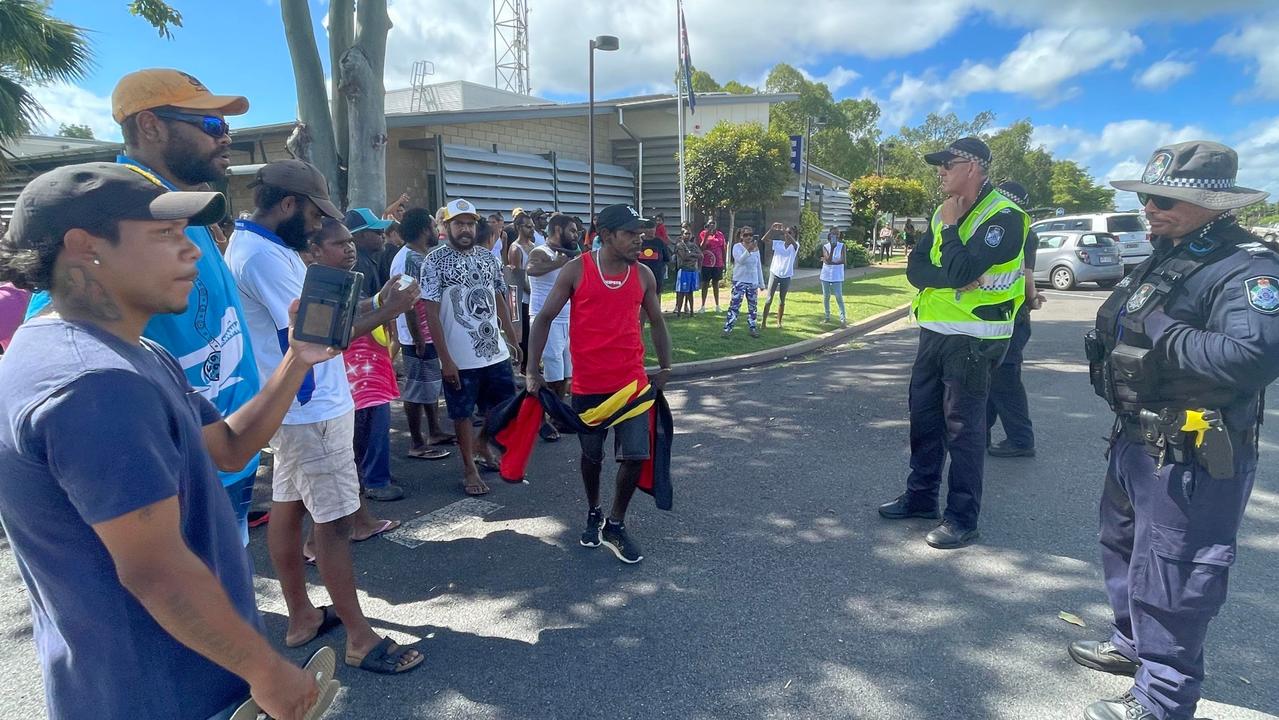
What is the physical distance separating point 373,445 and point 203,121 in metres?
2.53

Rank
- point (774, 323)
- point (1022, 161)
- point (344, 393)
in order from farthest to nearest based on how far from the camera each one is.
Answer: point (1022, 161), point (774, 323), point (344, 393)

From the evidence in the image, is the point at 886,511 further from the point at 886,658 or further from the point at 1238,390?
the point at 1238,390

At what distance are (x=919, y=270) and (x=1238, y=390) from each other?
1.77 meters

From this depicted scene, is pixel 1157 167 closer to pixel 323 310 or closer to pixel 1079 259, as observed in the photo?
pixel 323 310

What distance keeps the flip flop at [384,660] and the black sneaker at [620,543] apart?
119cm

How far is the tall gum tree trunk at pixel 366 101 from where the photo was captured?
642cm

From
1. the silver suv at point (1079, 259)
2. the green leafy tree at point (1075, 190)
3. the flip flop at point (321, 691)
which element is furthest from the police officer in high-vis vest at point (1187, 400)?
the green leafy tree at point (1075, 190)

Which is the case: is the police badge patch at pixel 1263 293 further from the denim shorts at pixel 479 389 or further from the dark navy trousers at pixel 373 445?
the dark navy trousers at pixel 373 445

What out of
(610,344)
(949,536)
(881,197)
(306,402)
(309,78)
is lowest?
(949,536)

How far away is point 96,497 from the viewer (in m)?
1.09

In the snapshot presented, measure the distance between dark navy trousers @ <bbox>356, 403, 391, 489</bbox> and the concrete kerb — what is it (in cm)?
309

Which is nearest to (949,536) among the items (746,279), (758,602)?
(758,602)

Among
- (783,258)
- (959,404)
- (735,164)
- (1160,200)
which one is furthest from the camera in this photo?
(735,164)

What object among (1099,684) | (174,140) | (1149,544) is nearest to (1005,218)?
(1149,544)
